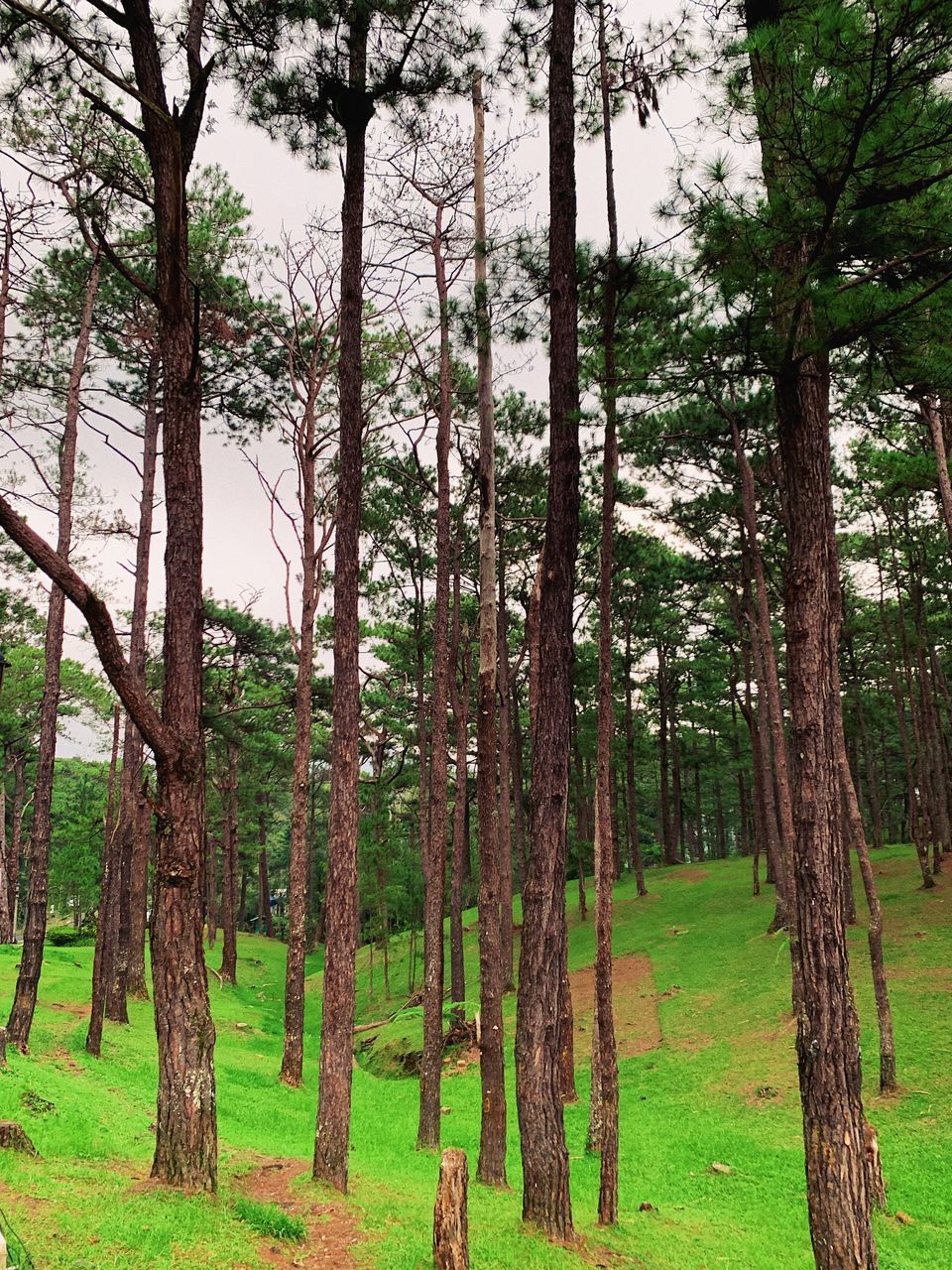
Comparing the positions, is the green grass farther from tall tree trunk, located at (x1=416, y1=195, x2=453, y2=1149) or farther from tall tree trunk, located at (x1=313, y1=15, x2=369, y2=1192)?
tall tree trunk, located at (x1=416, y1=195, x2=453, y2=1149)

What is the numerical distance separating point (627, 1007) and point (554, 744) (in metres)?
15.7

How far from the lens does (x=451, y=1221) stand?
5.63 meters

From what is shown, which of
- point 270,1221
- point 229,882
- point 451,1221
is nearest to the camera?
point 451,1221

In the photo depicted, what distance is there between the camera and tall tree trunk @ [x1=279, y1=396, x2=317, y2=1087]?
1509cm

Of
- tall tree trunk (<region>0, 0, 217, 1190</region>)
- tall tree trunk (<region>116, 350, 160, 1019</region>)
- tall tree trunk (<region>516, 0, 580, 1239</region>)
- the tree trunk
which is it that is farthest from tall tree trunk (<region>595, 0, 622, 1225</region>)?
tall tree trunk (<region>116, 350, 160, 1019</region>)

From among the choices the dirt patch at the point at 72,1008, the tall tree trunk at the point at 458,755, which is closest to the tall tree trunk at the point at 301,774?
the tall tree trunk at the point at 458,755

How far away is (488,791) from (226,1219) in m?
5.47

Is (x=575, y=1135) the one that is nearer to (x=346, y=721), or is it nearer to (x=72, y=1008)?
(x=346, y=721)

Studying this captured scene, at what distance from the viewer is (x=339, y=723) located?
8.62m

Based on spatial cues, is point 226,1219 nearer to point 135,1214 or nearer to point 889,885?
point 135,1214

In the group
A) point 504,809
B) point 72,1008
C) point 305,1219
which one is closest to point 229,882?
point 72,1008

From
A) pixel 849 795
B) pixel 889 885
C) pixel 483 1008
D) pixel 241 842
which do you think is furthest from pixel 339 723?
pixel 241 842

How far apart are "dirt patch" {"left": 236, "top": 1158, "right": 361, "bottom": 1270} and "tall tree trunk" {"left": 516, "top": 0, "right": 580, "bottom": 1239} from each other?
1607 millimetres

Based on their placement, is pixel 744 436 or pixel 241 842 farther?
pixel 241 842
